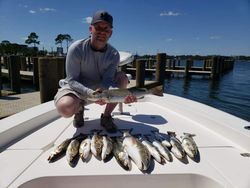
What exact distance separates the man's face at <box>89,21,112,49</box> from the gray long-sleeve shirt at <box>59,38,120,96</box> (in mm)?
107

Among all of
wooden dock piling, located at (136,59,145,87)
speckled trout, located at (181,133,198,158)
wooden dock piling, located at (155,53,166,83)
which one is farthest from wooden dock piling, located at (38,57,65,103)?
wooden dock piling, located at (155,53,166,83)

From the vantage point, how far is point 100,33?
2621mm

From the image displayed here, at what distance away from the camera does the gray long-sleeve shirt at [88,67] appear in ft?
8.76

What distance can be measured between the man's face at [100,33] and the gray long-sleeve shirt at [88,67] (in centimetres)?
11

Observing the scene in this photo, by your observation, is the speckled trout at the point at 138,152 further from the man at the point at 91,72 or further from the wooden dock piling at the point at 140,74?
the wooden dock piling at the point at 140,74

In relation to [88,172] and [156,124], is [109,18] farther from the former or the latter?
[88,172]

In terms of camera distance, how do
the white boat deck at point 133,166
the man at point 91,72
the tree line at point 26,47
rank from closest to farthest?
the white boat deck at point 133,166
the man at point 91,72
the tree line at point 26,47

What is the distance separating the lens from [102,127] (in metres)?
2.73

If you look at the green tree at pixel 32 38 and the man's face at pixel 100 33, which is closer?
the man's face at pixel 100 33

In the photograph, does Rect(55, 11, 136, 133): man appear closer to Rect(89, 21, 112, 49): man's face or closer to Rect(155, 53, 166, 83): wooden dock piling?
Rect(89, 21, 112, 49): man's face

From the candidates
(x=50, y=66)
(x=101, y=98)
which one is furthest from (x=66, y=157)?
(x=50, y=66)

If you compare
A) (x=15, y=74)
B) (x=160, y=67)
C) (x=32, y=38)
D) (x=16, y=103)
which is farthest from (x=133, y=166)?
(x=32, y=38)

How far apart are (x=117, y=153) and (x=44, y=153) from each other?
695mm

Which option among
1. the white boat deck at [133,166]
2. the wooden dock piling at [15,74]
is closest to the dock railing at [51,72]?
the wooden dock piling at [15,74]
